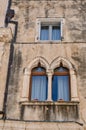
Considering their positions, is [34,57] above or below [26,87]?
above

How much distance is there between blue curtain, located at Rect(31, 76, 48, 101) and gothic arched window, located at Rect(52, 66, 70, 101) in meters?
0.33

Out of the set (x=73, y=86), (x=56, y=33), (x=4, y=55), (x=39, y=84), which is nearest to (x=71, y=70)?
(x=73, y=86)

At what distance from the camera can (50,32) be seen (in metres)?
13.4

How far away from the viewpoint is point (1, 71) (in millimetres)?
11508

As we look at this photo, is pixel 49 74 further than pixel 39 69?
No

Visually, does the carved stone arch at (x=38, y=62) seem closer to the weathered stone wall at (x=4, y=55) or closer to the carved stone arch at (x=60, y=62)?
the carved stone arch at (x=60, y=62)

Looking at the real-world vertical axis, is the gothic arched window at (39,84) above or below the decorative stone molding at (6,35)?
below

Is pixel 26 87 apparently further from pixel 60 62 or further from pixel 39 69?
pixel 60 62

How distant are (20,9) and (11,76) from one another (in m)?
3.84

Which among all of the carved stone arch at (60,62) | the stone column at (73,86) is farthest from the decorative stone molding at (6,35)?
the stone column at (73,86)

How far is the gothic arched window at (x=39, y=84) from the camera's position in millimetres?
11211

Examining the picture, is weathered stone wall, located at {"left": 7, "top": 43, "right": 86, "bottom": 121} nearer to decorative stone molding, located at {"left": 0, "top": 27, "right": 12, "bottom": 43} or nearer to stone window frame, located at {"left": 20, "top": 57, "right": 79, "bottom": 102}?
stone window frame, located at {"left": 20, "top": 57, "right": 79, "bottom": 102}

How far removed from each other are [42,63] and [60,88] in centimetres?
120

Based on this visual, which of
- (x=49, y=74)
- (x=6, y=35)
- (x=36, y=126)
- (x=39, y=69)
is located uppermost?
(x=6, y=35)
